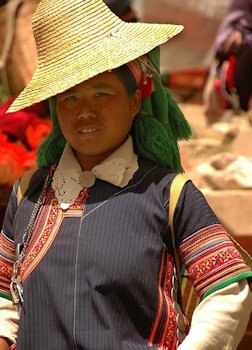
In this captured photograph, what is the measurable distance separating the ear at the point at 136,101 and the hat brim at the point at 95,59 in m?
0.13

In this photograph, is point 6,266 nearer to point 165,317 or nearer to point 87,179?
point 87,179

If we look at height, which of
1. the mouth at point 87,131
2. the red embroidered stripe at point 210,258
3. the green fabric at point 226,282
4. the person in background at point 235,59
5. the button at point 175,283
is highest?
the mouth at point 87,131

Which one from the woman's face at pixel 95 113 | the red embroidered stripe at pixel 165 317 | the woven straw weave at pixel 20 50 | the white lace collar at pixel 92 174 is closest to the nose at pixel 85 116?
the woman's face at pixel 95 113

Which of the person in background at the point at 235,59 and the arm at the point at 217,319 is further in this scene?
the person in background at the point at 235,59

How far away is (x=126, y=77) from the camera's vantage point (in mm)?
2150

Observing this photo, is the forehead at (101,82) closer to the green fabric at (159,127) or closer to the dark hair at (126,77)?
the dark hair at (126,77)

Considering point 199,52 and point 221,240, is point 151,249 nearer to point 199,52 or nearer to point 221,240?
point 221,240

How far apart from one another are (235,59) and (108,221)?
3.42 meters

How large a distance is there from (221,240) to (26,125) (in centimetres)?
143

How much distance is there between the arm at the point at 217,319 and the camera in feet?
6.39

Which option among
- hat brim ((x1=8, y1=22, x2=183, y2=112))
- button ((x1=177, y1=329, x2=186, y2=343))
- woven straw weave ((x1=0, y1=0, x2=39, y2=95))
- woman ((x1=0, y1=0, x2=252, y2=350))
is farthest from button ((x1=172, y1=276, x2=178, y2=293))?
woven straw weave ((x1=0, y1=0, x2=39, y2=95))

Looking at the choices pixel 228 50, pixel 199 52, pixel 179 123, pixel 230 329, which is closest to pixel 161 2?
pixel 199 52

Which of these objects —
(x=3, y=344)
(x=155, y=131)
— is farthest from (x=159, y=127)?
(x=3, y=344)

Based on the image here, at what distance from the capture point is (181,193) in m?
2.04
